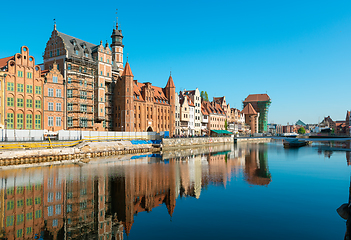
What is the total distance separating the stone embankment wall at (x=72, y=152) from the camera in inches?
1636

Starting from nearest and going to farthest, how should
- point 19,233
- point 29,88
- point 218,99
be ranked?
point 19,233, point 29,88, point 218,99

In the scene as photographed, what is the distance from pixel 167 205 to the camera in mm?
22844

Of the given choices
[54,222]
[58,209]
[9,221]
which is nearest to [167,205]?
[58,209]

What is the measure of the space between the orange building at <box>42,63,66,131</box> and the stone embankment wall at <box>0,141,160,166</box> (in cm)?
1311

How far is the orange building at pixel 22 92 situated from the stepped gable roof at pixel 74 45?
33.7ft

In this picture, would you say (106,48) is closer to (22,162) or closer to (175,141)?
(175,141)

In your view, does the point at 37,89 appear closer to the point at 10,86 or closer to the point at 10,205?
the point at 10,86

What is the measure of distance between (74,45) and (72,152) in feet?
105

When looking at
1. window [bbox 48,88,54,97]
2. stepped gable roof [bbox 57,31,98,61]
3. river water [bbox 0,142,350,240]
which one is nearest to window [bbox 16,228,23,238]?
river water [bbox 0,142,350,240]

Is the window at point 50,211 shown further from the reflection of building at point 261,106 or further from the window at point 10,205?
the reflection of building at point 261,106

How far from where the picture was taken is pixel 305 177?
3584 cm

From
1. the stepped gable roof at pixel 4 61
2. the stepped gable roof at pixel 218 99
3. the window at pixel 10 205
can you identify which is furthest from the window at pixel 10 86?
the stepped gable roof at pixel 218 99

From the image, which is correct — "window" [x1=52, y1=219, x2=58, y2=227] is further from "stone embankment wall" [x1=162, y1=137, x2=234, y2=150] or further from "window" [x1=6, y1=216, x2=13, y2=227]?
"stone embankment wall" [x1=162, y1=137, x2=234, y2=150]

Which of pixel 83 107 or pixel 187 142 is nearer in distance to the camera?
pixel 83 107
